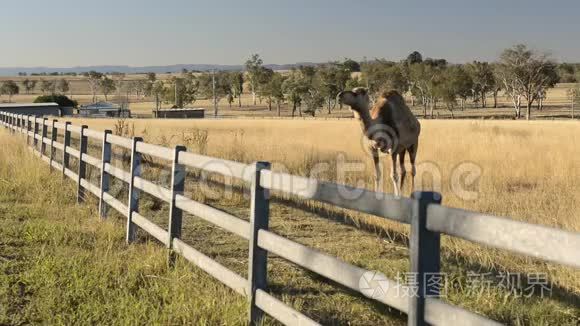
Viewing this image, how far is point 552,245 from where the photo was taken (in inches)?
96.4

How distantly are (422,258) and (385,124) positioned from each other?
857cm

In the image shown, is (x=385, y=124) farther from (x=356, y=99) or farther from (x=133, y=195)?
(x=133, y=195)

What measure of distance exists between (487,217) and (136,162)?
5.84 m

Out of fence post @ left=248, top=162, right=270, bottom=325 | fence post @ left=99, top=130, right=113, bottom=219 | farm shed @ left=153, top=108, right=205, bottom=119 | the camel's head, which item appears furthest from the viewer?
farm shed @ left=153, top=108, right=205, bottom=119

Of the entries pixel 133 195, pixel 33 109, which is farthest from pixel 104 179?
pixel 33 109

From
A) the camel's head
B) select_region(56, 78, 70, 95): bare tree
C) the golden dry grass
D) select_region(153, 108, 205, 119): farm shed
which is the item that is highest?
select_region(56, 78, 70, 95): bare tree

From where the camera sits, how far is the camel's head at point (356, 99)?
10883 mm

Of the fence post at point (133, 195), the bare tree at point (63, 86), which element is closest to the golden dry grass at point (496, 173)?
the fence post at point (133, 195)

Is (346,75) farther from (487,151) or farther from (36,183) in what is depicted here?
(36,183)

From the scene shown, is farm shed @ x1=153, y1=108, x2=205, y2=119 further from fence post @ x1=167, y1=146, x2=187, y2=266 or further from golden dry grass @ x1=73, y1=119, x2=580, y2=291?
fence post @ x1=167, y1=146, x2=187, y2=266

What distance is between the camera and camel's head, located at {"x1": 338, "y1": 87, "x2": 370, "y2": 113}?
1088 cm

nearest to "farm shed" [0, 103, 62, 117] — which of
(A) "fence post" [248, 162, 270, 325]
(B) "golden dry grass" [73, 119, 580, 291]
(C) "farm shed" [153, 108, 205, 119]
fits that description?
(C) "farm shed" [153, 108, 205, 119]

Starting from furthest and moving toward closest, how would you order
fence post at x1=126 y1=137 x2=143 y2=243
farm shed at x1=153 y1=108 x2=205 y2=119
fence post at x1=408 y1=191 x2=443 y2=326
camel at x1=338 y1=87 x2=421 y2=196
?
farm shed at x1=153 y1=108 x2=205 y2=119 → camel at x1=338 y1=87 x2=421 y2=196 → fence post at x1=126 y1=137 x2=143 y2=243 → fence post at x1=408 y1=191 x2=443 y2=326

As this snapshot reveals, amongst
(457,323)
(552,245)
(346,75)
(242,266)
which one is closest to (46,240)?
(242,266)
